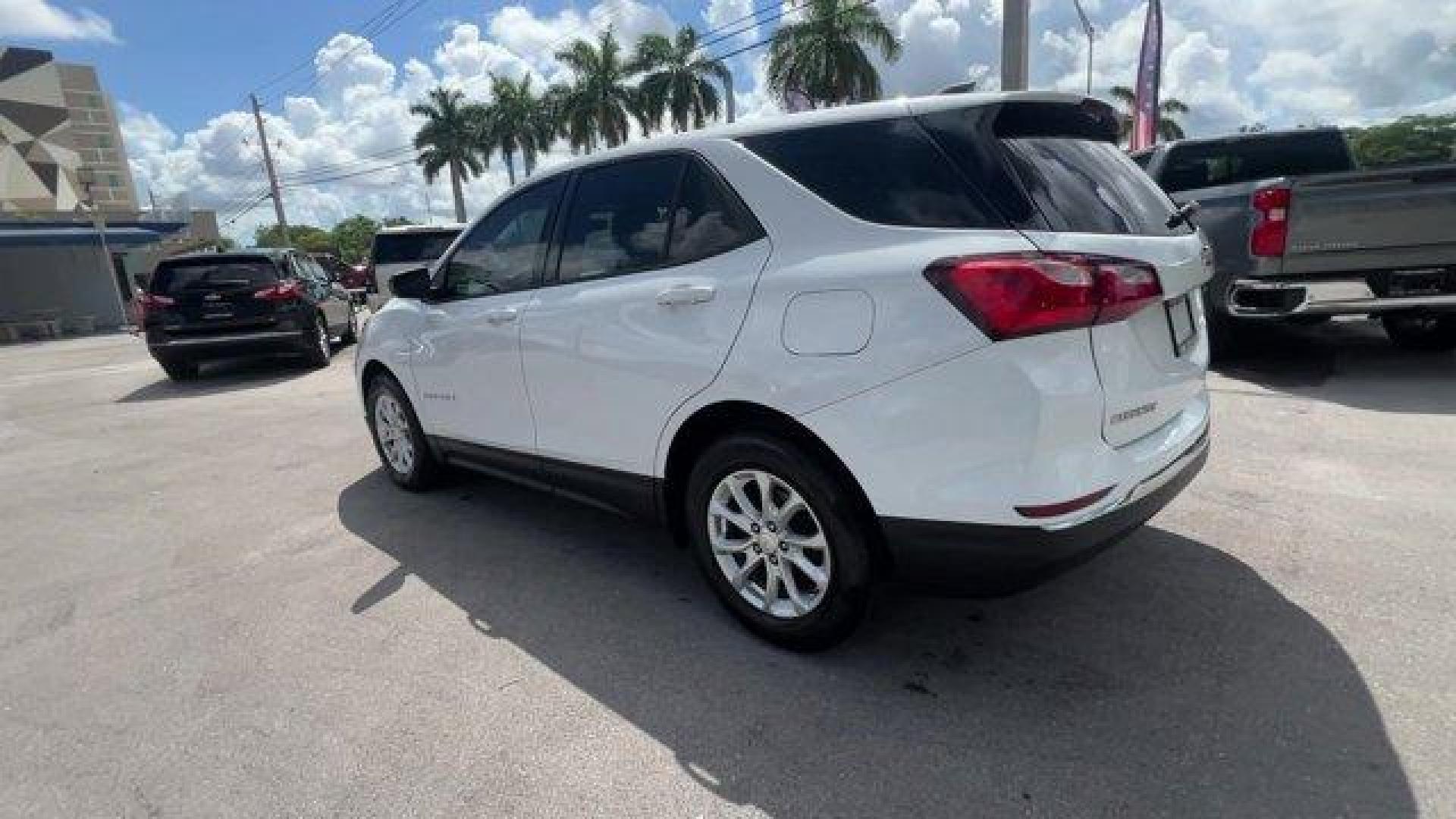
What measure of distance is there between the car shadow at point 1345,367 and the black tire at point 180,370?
12.1 m

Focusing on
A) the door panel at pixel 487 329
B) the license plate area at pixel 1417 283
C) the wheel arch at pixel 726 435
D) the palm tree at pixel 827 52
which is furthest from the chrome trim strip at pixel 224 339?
the palm tree at pixel 827 52

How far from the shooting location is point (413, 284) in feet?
14.9

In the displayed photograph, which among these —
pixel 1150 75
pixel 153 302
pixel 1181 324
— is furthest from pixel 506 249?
pixel 1150 75

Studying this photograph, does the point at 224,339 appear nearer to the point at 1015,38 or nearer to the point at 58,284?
the point at 1015,38

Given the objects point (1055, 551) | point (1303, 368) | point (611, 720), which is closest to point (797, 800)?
point (611, 720)

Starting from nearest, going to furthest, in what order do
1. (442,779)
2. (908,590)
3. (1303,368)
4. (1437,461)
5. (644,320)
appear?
(442,779) → (908,590) → (644,320) → (1437,461) → (1303,368)

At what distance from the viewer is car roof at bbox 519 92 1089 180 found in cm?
261

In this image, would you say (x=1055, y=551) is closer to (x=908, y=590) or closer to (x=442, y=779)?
(x=908, y=590)

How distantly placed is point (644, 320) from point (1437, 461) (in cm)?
431

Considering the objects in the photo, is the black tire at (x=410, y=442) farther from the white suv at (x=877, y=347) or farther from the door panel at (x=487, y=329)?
the white suv at (x=877, y=347)

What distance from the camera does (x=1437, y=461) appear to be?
4387 mm

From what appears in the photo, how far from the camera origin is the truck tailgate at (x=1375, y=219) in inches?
219

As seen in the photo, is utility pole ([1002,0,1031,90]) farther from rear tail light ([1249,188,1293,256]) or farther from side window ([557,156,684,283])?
side window ([557,156,684,283])

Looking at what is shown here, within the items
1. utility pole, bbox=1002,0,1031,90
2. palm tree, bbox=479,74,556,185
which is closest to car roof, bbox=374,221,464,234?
utility pole, bbox=1002,0,1031,90
